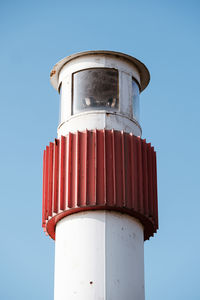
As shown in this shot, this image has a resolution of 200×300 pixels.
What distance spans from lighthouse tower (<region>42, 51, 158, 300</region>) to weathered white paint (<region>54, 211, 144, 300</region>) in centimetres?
2

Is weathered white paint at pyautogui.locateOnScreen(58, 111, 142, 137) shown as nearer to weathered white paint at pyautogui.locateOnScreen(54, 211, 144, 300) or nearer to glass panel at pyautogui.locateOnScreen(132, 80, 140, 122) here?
glass panel at pyautogui.locateOnScreen(132, 80, 140, 122)

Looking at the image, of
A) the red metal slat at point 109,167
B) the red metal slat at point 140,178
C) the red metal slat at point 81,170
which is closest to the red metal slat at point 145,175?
the red metal slat at point 140,178

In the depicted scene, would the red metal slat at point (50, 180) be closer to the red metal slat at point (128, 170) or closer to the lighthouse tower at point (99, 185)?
the lighthouse tower at point (99, 185)

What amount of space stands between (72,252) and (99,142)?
9.02ft

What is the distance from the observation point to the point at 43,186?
62.8ft

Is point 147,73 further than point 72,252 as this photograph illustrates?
Yes

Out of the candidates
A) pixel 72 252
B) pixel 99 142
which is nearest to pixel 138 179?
pixel 99 142

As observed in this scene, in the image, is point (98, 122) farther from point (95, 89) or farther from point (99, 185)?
point (99, 185)

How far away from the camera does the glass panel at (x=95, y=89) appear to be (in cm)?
1952

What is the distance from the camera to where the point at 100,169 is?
1814 cm

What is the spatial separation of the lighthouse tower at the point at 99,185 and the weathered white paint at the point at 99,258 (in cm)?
2

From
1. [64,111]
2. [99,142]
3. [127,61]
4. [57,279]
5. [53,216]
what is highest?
[127,61]

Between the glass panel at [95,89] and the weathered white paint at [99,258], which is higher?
the glass panel at [95,89]

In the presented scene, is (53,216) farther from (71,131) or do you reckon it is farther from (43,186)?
(71,131)
